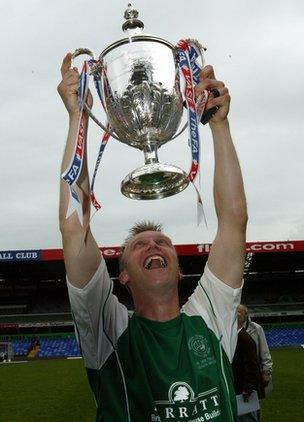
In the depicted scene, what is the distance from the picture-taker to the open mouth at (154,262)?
198cm

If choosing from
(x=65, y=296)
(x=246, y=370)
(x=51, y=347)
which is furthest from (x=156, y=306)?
(x=65, y=296)

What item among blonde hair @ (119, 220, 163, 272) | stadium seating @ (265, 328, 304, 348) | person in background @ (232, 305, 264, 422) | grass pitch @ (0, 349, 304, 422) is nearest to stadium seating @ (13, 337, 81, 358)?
stadium seating @ (265, 328, 304, 348)

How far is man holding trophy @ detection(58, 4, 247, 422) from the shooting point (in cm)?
169

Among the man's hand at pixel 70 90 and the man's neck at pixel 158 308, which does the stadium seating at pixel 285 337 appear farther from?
the man's hand at pixel 70 90

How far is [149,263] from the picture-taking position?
1983 millimetres

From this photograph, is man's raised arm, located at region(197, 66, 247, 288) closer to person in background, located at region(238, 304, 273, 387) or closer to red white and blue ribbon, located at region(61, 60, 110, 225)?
red white and blue ribbon, located at region(61, 60, 110, 225)

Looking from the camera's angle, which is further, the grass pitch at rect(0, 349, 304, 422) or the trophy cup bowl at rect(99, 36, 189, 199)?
the grass pitch at rect(0, 349, 304, 422)

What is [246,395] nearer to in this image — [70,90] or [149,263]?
[149,263]

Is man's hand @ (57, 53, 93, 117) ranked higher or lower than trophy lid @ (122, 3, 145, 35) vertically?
lower

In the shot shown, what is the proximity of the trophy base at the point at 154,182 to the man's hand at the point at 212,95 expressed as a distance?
0.34 m

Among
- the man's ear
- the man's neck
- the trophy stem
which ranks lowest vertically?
the man's neck

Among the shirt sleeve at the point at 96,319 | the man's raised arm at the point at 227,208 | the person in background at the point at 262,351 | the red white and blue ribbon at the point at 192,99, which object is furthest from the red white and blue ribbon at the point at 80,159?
the person in background at the point at 262,351

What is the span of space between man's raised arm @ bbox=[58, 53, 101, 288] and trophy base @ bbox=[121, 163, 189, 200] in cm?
18

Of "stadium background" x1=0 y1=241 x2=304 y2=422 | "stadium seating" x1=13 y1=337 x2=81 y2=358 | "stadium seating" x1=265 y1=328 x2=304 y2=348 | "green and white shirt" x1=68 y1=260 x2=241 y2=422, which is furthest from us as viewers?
"stadium background" x1=0 y1=241 x2=304 y2=422
